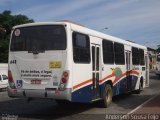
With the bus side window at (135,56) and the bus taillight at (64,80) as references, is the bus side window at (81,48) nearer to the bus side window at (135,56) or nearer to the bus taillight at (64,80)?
the bus taillight at (64,80)

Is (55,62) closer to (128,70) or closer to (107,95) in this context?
(107,95)

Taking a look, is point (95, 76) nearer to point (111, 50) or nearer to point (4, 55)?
point (111, 50)

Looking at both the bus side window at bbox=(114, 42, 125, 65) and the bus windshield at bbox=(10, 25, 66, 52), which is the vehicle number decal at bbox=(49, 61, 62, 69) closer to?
the bus windshield at bbox=(10, 25, 66, 52)

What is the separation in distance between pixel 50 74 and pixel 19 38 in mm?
1975

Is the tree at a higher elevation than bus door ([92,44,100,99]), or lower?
higher

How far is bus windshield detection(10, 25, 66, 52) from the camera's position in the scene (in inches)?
482

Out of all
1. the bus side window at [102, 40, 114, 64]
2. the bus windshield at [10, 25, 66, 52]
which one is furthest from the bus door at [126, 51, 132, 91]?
the bus windshield at [10, 25, 66, 52]

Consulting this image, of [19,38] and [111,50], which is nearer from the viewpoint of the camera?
[19,38]

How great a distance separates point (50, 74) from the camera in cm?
1212

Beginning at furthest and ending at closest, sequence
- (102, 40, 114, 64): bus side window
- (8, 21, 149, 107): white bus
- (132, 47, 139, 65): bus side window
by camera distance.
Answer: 1. (132, 47, 139, 65): bus side window
2. (102, 40, 114, 64): bus side window
3. (8, 21, 149, 107): white bus

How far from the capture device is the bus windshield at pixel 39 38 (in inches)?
482

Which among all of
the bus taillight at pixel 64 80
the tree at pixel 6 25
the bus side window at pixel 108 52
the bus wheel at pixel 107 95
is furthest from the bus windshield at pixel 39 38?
the tree at pixel 6 25

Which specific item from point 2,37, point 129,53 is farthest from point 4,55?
point 129,53

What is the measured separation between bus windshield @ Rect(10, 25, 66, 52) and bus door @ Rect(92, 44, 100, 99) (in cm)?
216
